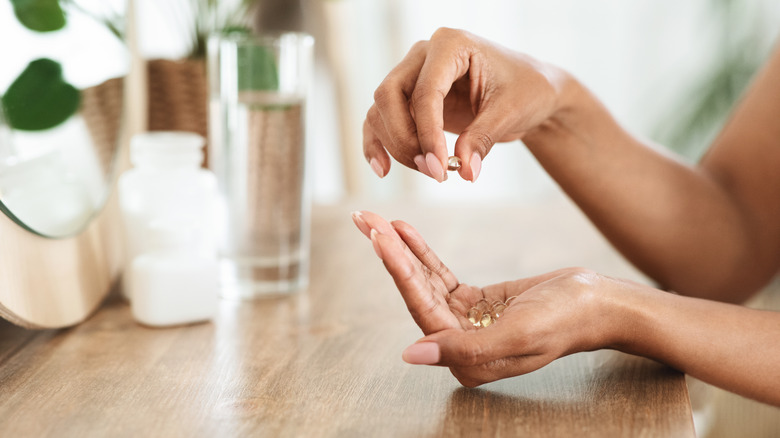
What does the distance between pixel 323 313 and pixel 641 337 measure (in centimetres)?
35

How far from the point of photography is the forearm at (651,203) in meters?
0.89

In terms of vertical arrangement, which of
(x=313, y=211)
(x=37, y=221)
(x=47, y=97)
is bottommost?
(x=313, y=211)

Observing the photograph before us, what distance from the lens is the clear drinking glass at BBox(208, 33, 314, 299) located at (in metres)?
0.87

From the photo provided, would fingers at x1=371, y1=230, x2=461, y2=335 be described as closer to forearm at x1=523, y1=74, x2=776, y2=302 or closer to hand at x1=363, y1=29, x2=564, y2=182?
hand at x1=363, y1=29, x2=564, y2=182

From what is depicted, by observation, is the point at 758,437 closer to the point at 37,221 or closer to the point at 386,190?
the point at 37,221

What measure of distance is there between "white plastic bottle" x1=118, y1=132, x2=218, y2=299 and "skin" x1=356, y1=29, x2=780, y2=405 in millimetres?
201

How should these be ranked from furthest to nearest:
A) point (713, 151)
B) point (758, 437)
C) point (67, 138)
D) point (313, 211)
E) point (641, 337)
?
point (313, 211) < point (758, 437) < point (713, 151) < point (67, 138) < point (641, 337)

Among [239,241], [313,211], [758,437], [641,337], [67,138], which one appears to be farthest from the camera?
[313,211]

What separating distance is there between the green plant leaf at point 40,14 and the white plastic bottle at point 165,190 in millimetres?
137

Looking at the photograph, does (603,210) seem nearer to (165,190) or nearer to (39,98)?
(165,190)

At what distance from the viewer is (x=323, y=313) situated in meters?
0.86

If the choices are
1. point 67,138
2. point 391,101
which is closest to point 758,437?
point 391,101

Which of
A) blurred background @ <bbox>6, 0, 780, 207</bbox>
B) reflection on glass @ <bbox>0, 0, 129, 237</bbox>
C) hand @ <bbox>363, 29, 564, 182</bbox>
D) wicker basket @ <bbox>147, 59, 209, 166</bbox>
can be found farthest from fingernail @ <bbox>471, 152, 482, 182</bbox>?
blurred background @ <bbox>6, 0, 780, 207</bbox>

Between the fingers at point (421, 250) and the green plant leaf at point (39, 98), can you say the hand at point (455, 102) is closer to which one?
the fingers at point (421, 250)
